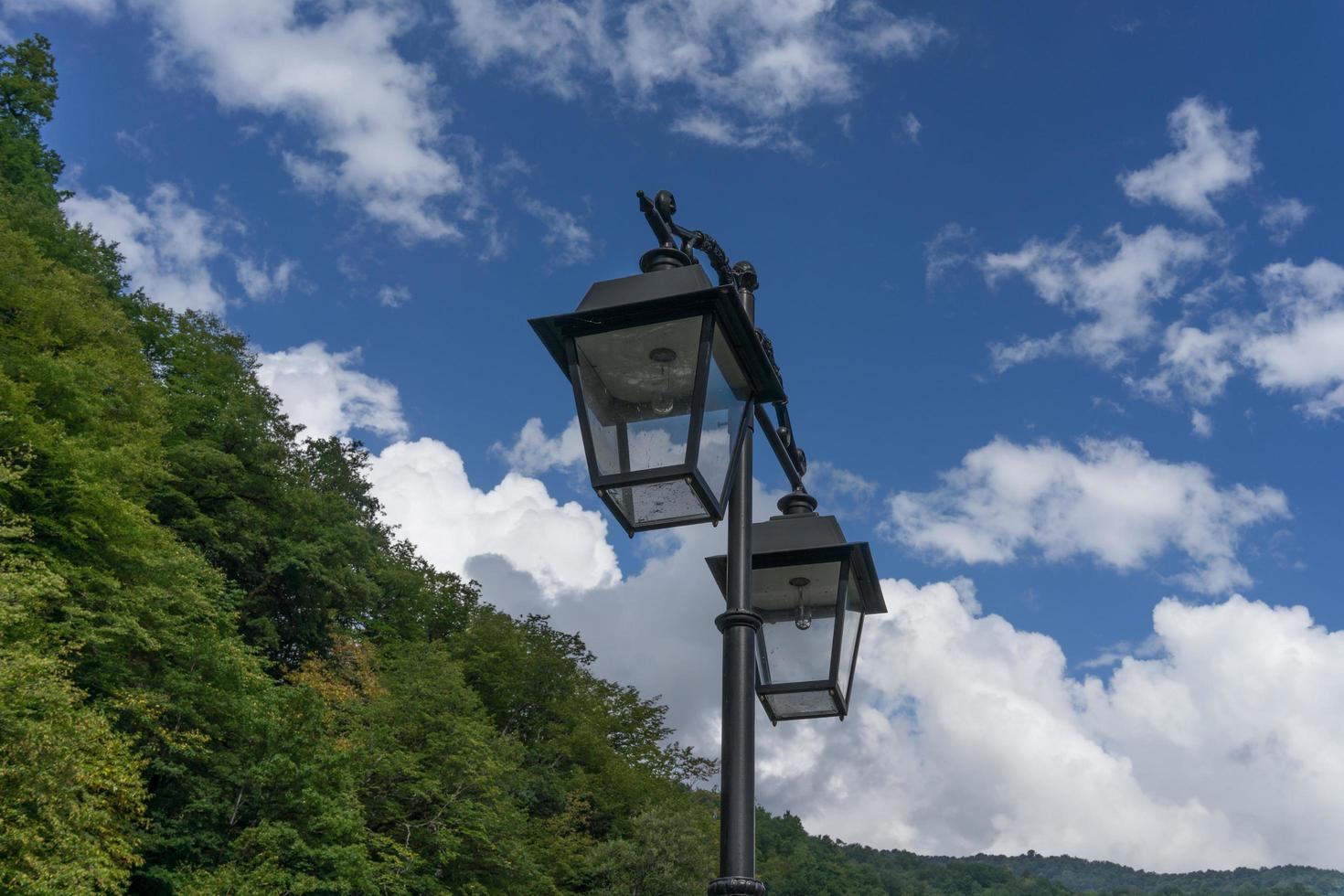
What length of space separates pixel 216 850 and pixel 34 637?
7208 millimetres

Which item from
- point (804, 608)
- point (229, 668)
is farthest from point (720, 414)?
point (229, 668)

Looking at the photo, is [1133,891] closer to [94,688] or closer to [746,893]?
[94,688]

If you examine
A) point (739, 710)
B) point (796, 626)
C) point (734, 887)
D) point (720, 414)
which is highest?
point (720, 414)

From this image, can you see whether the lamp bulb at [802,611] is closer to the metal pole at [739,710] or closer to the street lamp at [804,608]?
the street lamp at [804,608]

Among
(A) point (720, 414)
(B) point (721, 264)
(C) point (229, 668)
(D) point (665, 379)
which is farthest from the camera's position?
(C) point (229, 668)

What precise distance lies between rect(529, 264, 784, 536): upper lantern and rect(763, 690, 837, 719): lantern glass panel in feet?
4.60

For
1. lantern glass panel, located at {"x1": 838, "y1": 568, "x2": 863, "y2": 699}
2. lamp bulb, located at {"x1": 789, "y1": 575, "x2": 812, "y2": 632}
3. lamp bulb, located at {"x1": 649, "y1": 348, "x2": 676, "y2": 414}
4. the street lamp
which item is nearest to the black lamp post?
lamp bulb, located at {"x1": 649, "y1": 348, "x2": 676, "y2": 414}

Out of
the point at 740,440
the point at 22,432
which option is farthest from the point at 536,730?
the point at 740,440

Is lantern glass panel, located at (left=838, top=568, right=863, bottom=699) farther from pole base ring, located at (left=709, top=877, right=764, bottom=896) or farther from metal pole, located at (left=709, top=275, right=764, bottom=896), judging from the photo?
pole base ring, located at (left=709, top=877, right=764, bottom=896)

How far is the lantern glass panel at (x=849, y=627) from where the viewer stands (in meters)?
5.34

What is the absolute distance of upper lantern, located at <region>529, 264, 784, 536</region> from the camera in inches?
165

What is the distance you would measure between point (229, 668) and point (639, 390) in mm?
25190

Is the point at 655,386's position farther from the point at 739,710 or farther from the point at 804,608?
the point at 804,608

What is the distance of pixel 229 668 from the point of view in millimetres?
26875
